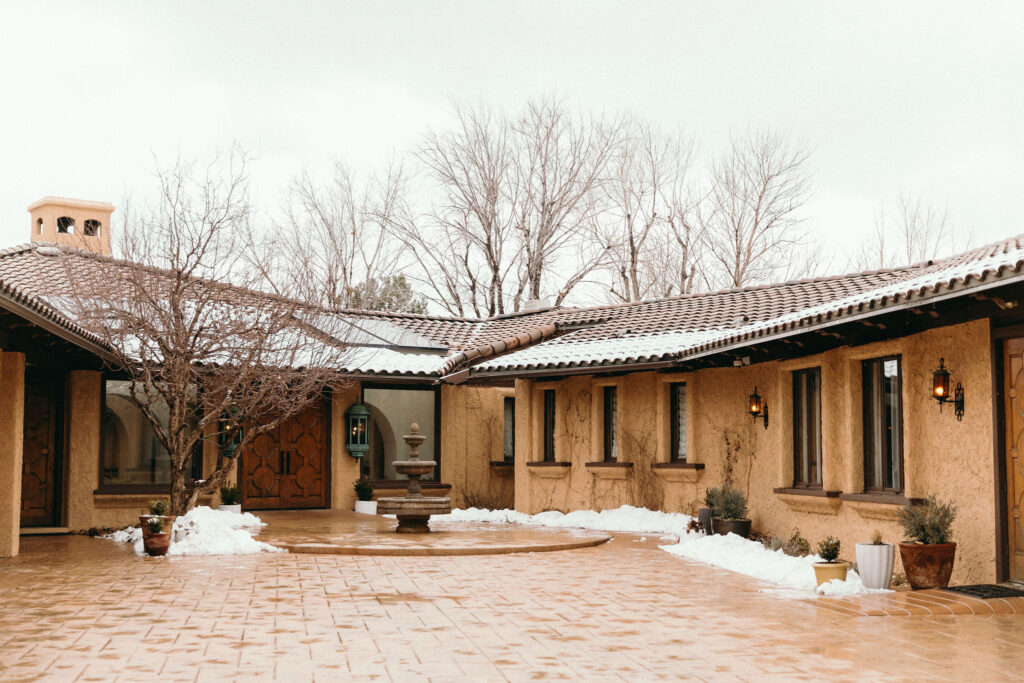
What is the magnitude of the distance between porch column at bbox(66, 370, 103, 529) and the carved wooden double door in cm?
300

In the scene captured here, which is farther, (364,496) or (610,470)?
(364,496)

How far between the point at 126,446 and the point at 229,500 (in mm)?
1917

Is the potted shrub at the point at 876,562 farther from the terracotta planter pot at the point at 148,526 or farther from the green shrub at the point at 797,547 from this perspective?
the terracotta planter pot at the point at 148,526

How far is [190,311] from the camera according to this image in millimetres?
14602

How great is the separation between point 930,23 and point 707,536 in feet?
27.7

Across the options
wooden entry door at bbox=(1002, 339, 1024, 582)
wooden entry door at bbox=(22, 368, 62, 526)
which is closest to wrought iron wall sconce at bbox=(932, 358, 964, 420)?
wooden entry door at bbox=(1002, 339, 1024, 582)

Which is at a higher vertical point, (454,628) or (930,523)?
(930,523)

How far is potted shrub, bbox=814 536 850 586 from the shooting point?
9023mm

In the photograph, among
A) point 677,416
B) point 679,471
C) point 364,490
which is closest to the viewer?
point 679,471

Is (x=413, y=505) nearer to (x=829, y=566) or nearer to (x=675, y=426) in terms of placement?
Answer: (x=675, y=426)

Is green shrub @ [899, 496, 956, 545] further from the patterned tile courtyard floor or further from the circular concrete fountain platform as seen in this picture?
the circular concrete fountain platform

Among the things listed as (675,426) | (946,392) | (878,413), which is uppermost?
(946,392)

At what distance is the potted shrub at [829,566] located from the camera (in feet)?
29.6

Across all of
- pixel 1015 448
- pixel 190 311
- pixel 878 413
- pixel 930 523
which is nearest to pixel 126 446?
pixel 190 311
